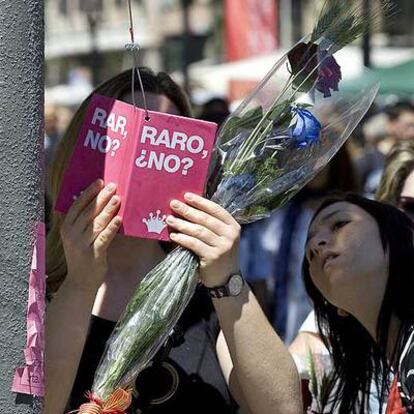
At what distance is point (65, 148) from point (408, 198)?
1852 millimetres

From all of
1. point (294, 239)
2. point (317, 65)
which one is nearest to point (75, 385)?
point (317, 65)

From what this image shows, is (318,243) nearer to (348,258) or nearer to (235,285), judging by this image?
(348,258)

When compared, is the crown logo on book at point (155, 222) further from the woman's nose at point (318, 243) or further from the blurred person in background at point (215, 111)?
the blurred person in background at point (215, 111)

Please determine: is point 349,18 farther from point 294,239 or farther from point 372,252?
point 294,239

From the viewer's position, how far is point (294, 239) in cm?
599

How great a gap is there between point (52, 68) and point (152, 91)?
44.8 m

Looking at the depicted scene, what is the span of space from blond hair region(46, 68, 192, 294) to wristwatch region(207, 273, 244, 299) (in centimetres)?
45

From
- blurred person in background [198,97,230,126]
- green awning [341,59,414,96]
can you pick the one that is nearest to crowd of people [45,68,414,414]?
blurred person in background [198,97,230,126]

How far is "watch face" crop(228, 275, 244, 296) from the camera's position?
2240 millimetres

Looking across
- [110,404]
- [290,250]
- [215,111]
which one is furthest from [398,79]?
[110,404]

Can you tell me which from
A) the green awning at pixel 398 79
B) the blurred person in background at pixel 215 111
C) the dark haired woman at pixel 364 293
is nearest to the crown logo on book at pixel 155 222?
the dark haired woman at pixel 364 293

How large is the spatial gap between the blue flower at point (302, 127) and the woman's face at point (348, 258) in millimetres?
415

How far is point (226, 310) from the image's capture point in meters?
2.25

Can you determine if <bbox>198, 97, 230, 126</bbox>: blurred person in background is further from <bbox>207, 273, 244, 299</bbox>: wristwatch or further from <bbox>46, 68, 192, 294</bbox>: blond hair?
<bbox>207, 273, 244, 299</bbox>: wristwatch
